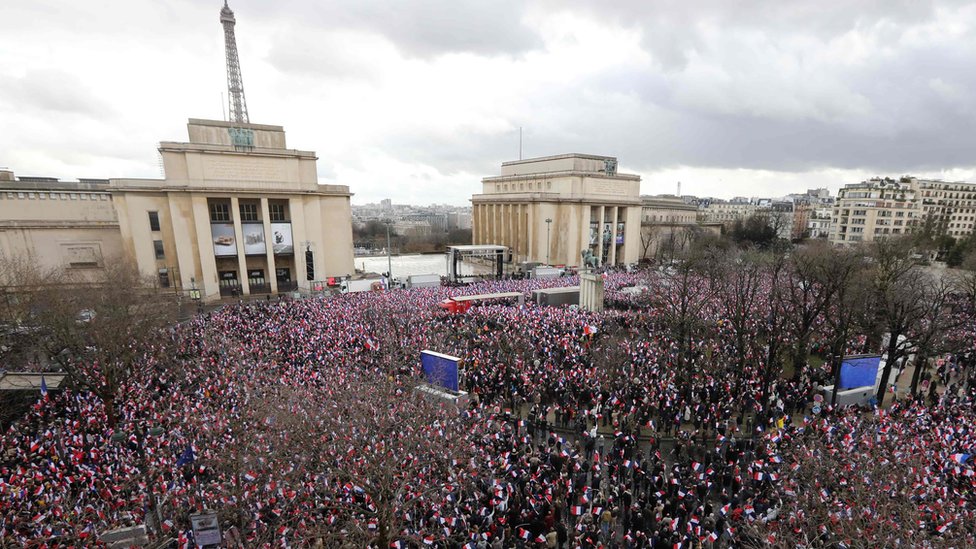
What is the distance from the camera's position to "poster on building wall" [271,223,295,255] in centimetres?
3612

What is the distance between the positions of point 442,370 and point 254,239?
26.5 metres

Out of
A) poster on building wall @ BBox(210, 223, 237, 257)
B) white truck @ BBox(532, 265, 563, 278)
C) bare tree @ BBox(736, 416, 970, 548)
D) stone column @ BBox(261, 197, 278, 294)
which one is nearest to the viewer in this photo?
bare tree @ BBox(736, 416, 970, 548)

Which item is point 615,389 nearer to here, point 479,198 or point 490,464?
point 490,464

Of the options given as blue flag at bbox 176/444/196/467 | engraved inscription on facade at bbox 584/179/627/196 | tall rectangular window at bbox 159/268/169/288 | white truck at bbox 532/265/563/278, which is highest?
engraved inscription on facade at bbox 584/179/627/196

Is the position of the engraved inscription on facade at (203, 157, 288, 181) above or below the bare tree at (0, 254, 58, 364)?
above

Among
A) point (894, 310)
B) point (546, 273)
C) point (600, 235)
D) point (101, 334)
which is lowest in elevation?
point (546, 273)

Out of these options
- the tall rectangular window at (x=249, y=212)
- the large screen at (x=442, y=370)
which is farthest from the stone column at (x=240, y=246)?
the large screen at (x=442, y=370)

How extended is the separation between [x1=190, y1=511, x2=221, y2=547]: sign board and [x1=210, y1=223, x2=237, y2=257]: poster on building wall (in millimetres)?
30619

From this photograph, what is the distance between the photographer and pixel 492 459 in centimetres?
1171

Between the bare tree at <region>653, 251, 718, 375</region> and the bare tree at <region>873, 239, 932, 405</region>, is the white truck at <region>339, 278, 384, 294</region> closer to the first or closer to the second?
the bare tree at <region>653, 251, 718, 375</region>

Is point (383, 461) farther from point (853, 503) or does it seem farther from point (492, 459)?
point (853, 503)

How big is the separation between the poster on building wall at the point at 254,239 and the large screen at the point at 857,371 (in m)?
37.5

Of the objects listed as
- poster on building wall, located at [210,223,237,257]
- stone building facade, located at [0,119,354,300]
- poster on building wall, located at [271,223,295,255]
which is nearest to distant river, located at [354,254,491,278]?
stone building facade, located at [0,119,354,300]

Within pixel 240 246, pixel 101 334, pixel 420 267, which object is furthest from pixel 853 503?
pixel 420 267
